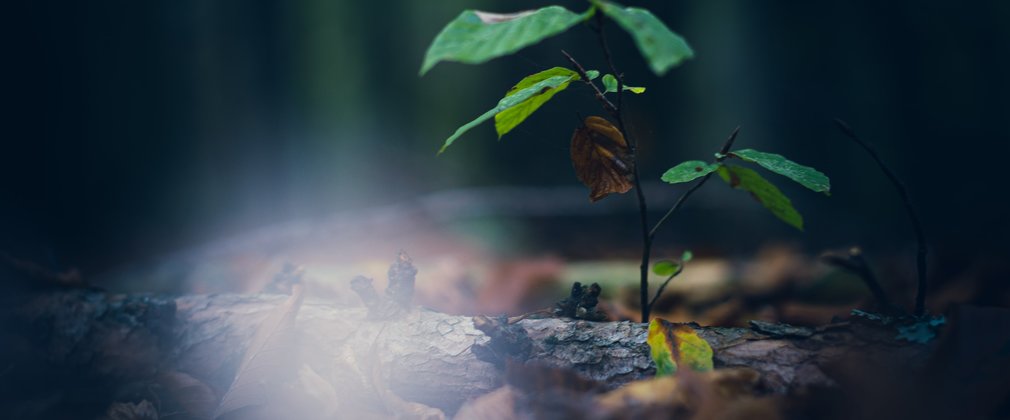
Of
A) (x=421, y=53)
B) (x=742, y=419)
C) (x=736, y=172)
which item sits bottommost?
(x=742, y=419)

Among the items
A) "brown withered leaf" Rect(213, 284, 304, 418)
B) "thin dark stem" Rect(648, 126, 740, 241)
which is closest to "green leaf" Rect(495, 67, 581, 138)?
"thin dark stem" Rect(648, 126, 740, 241)

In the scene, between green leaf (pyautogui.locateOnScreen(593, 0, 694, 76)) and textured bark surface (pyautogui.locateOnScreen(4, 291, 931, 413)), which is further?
textured bark surface (pyautogui.locateOnScreen(4, 291, 931, 413))

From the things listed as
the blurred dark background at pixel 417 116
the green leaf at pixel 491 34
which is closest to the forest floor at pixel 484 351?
the green leaf at pixel 491 34

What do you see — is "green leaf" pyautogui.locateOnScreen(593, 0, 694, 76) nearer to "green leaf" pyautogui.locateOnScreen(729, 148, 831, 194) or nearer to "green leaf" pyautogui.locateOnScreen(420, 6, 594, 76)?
"green leaf" pyautogui.locateOnScreen(420, 6, 594, 76)

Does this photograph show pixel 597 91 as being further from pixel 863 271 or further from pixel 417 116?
pixel 417 116

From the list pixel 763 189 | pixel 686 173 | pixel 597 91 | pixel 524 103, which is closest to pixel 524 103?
pixel 524 103

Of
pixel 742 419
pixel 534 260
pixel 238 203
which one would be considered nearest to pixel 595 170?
pixel 742 419

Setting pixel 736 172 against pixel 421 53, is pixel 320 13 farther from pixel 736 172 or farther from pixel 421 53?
pixel 736 172

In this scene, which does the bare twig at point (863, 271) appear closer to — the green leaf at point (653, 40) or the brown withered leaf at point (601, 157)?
the brown withered leaf at point (601, 157)
